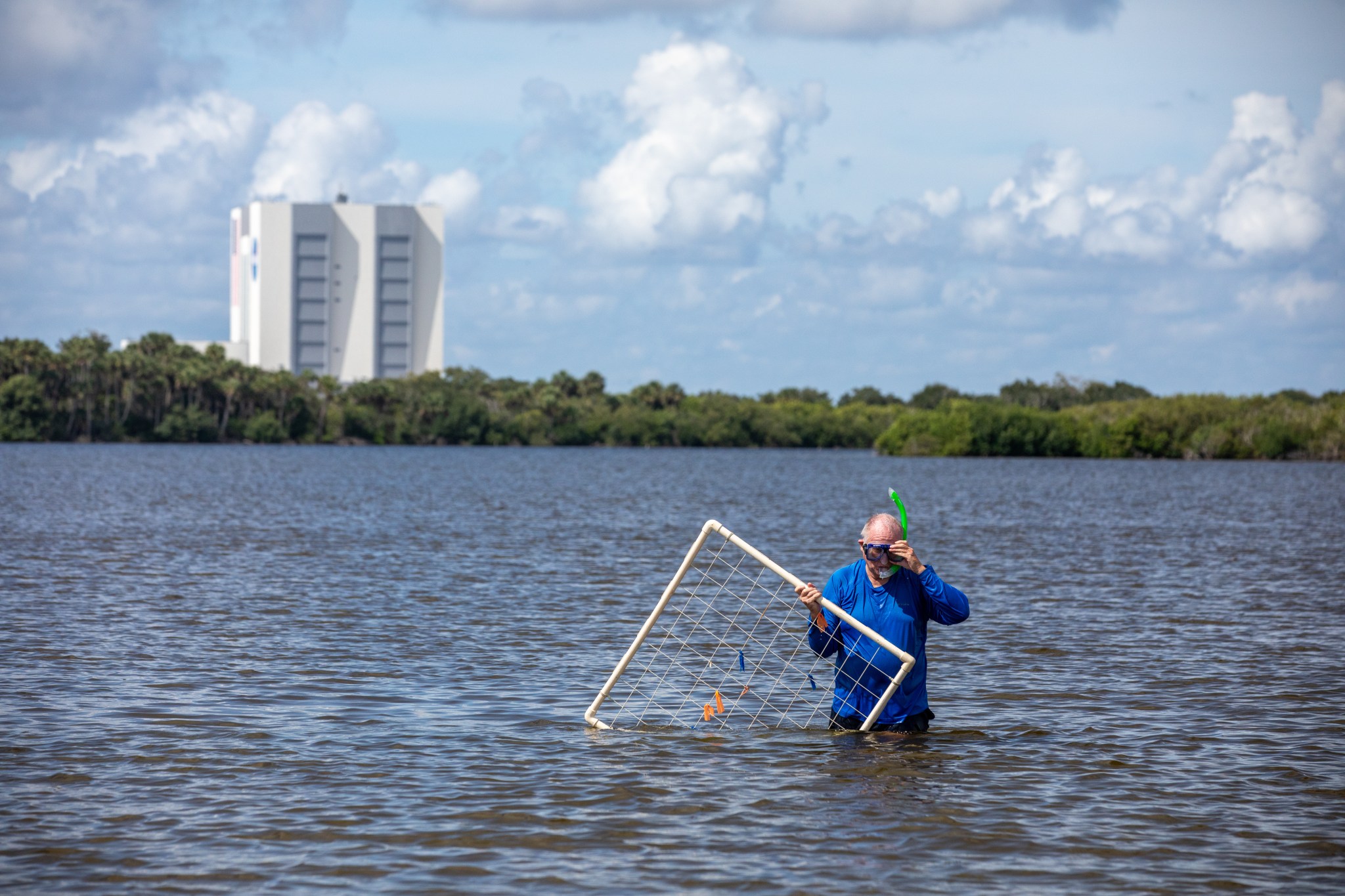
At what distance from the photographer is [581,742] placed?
13734 millimetres

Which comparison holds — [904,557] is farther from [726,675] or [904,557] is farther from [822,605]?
[726,675]

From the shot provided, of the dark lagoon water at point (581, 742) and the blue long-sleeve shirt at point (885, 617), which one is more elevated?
the blue long-sleeve shirt at point (885, 617)

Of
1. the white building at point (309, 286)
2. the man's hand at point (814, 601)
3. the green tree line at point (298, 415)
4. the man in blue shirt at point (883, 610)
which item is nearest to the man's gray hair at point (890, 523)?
the man in blue shirt at point (883, 610)

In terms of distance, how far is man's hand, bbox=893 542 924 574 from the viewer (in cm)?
1148

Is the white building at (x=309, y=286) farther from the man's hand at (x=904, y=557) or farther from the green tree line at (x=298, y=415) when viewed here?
the man's hand at (x=904, y=557)

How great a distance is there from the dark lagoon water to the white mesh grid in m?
0.57

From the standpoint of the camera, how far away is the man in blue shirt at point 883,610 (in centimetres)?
1173

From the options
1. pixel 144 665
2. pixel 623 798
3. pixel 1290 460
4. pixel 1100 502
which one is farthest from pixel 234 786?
pixel 1290 460

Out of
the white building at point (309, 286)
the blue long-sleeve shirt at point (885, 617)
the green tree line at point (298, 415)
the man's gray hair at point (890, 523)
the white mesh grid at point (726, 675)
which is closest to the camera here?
the man's gray hair at point (890, 523)

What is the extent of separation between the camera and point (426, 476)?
9681cm

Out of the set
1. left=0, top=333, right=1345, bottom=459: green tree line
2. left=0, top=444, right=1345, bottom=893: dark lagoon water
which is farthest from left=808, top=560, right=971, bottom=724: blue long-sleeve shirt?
left=0, top=333, right=1345, bottom=459: green tree line

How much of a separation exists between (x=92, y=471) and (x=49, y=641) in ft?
242

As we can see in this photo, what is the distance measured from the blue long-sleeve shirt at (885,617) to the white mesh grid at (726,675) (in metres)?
0.26

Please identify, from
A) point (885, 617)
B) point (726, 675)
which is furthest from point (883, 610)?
point (726, 675)
